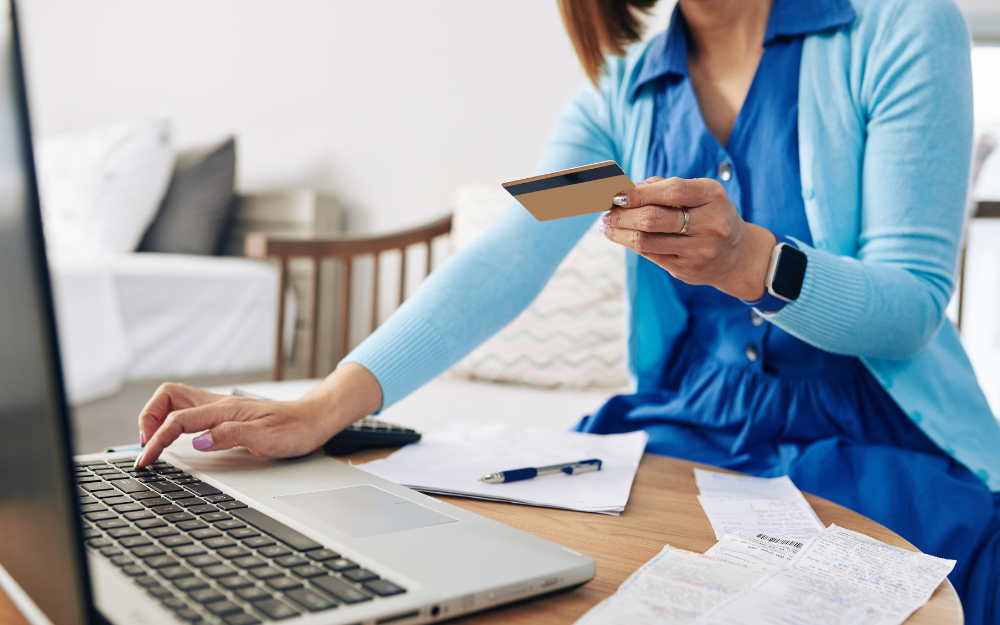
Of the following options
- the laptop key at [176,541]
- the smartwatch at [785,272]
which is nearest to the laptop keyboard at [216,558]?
the laptop key at [176,541]

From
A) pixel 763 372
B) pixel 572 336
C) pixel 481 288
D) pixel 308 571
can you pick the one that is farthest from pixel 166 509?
pixel 572 336

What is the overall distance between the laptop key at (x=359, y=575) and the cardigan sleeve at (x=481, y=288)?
372 millimetres

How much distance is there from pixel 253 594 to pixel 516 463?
0.33m

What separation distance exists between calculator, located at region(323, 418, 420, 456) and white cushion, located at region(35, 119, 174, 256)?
176 cm

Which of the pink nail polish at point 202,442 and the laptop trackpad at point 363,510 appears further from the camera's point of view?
the pink nail polish at point 202,442

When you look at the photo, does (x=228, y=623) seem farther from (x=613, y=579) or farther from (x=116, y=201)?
(x=116, y=201)

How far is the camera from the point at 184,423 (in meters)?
0.52

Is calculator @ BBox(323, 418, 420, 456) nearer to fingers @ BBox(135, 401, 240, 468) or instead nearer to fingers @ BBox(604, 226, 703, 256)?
fingers @ BBox(135, 401, 240, 468)

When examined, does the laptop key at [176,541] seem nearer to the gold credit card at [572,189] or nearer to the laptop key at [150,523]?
the laptop key at [150,523]

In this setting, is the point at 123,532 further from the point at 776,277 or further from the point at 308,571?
the point at 776,277

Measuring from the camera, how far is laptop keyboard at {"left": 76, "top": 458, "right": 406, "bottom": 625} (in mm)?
281

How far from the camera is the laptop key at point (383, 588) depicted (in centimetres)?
30

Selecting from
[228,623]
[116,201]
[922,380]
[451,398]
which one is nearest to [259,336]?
[116,201]

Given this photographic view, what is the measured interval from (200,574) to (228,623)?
47mm
